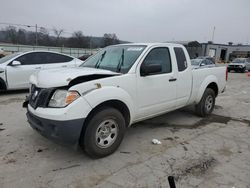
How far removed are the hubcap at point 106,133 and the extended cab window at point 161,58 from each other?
4.25ft

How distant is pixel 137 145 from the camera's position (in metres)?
4.05

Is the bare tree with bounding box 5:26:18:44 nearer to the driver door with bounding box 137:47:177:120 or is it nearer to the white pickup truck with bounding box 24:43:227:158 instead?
the white pickup truck with bounding box 24:43:227:158

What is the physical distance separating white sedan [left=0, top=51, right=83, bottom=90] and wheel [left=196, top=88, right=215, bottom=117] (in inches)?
221

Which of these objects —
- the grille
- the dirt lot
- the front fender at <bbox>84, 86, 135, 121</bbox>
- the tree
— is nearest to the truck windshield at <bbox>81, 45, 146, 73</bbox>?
the front fender at <bbox>84, 86, 135, 121</bbox>

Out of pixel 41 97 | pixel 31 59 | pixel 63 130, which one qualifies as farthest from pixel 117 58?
pixel 31 59

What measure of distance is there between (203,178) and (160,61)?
2272mm

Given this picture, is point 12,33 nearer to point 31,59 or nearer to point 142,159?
point 31,59

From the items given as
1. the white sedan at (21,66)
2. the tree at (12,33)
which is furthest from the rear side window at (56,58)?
the tree at (12,33)

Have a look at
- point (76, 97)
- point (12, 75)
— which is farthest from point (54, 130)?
point (12, 75)

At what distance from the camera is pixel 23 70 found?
7910mm

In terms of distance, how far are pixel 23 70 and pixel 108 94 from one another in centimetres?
569

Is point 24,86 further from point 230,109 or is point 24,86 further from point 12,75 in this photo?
point 230,109

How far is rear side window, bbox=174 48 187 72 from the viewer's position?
4746 mm

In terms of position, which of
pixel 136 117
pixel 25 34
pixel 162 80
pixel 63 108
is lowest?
pixel 136 117
